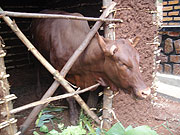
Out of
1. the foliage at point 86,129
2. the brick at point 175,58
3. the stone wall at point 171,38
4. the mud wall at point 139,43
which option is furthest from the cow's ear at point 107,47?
the brick at point 175,58

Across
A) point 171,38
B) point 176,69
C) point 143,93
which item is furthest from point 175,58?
point 143,93

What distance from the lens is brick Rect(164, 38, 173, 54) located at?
554 cm

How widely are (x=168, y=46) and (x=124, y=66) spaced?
11.9 ft

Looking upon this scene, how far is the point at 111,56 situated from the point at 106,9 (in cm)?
77

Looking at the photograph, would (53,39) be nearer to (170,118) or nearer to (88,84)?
(88,84)

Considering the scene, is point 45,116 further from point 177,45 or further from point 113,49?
point 177,45

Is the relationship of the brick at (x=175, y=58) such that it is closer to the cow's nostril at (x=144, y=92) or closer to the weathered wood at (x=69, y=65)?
the weathered wood at (x=69, y=65)

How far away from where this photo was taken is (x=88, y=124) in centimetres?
329

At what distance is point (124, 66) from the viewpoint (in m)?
2.54

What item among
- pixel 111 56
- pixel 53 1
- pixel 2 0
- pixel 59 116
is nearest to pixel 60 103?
pixel 59 116

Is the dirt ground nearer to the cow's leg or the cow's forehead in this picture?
the cow's leg

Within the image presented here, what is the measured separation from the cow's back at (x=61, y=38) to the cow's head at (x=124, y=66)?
822 mm

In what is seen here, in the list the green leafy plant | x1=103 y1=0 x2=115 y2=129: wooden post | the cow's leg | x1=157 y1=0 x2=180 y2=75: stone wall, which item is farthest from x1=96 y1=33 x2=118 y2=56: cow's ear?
x1=157 y1=0 x2=180 y2=75: stone wall

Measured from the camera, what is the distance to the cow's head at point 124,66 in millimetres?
2473
